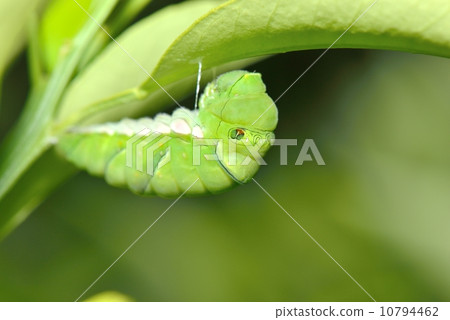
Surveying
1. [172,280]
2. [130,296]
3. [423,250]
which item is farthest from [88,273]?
[423,250]

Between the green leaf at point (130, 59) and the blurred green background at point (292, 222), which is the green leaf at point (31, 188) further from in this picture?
the blurred green background at point (292, 222)

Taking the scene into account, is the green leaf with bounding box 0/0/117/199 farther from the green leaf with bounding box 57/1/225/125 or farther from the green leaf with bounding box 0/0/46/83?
the green leaf with bounding box 0/0/46/83

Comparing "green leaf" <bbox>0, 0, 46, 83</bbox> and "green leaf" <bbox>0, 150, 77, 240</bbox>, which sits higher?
"green leaf" <bbox>0, 0, 46, 83</bbox>

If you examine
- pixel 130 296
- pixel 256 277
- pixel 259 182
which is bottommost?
pixel 130 296

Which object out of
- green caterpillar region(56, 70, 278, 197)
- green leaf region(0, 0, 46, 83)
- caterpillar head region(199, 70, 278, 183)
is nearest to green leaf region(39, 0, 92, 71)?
green leaf region(0, 0, 46, 83)

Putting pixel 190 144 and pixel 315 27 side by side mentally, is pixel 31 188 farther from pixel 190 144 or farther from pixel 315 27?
pixel 315 27

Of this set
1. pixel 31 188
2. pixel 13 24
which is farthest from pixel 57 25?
pixel 31 188
